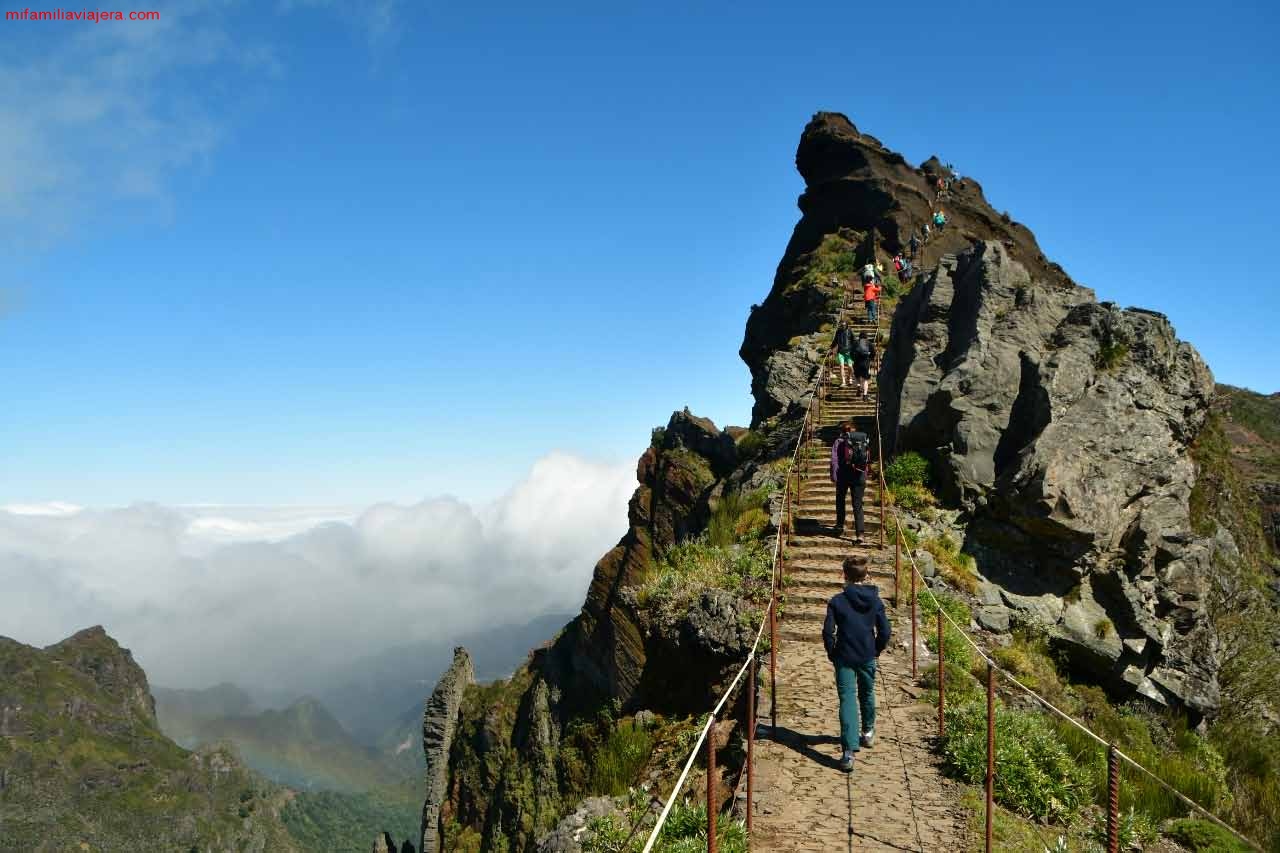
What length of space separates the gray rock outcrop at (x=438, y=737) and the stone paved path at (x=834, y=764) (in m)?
36.9

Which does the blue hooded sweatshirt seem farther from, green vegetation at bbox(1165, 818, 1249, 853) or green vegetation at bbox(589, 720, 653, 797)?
green vegetation at bbox(589, 720, 653, 797)

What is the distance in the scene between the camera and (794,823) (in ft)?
25.1

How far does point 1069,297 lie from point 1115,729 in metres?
11.9

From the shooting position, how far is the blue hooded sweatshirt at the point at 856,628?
341 inches

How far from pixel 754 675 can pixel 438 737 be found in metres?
44.3

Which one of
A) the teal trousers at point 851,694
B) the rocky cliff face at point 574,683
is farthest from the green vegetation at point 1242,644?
the rocky cliff face at point 574,683

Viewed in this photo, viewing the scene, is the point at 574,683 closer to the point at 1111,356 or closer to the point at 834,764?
the point at 1111,356

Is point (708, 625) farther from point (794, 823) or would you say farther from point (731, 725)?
point (794, 823)

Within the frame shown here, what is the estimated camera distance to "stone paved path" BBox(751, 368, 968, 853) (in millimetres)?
7441

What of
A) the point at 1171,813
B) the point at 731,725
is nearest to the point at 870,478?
the point at 731,725

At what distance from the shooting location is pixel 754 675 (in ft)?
25.3

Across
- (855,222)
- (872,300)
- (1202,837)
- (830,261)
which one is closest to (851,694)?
(1202,837)

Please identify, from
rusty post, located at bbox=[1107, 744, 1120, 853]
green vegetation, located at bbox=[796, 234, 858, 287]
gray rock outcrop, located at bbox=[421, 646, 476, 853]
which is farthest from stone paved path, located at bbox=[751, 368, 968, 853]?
gray rock outcrop, located at bbox=[421, 646, 476, 853]

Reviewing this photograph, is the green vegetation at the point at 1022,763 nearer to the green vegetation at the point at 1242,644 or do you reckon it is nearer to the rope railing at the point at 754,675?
the green vegetation at the point at 1242,644
